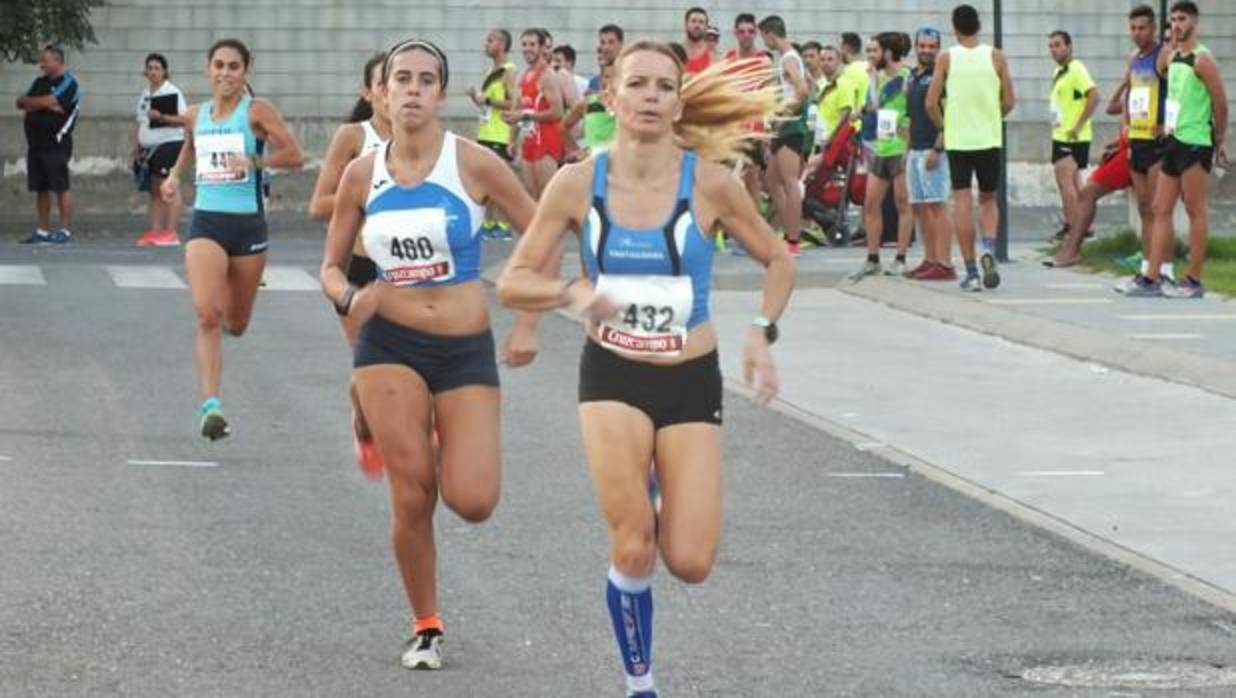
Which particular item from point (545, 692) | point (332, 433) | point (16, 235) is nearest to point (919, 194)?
point (332, 433)

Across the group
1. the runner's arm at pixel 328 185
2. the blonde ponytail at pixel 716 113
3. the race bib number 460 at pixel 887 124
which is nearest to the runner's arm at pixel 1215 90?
the race bib number 460 at pixel 887 124

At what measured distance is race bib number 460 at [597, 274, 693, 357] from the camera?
8477mm

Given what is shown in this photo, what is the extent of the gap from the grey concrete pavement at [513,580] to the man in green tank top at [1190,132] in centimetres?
475

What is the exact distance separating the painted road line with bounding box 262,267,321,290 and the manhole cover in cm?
1517

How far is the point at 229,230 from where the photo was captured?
Answer: 15.1 m

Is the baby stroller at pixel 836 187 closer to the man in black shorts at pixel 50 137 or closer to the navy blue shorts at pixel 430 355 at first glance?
the man in black shorts at pixel 50 137

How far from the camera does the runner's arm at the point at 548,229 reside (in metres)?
8.57

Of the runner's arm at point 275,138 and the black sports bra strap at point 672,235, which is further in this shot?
the runner's arm at point 275,138

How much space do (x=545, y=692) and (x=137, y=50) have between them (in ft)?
92.0

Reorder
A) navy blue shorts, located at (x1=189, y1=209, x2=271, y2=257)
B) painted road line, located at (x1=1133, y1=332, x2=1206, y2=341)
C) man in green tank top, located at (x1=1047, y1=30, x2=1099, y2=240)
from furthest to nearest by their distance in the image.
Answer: man in green tank top, located at (x1=1047, y1=30, x2=1099, y2=240) < painted road line, located at (x1=1133, y1=332, x2=1206, y2=341) < navy blue shorts, located at (x1=189, y1=209, x2=271, y2=257)

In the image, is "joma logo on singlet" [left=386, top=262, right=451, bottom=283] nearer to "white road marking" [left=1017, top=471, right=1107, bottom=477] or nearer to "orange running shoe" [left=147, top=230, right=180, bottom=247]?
"white road marking" [left=1017, top=471, right=1107, bottom=477]

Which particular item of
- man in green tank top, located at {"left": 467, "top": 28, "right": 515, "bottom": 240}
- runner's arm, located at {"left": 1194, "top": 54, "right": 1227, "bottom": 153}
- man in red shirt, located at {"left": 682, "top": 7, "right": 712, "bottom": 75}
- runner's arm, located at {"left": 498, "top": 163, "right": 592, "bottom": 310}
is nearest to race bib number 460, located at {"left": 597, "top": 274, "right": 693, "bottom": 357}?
runner's arm, located at {"left": 498, "top": 163, "right": 592, "bottom": 310}

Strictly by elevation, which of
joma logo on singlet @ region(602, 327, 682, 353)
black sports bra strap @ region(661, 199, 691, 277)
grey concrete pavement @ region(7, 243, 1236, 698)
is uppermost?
black sports bra strap @ region(661, 199, 691, 277)

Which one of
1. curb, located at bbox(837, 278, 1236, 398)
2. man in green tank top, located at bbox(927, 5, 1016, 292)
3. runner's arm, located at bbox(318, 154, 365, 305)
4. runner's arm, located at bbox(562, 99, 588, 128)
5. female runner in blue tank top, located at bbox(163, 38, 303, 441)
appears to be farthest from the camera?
runner's arm, located at bbox(562, 99, 588, 128)
